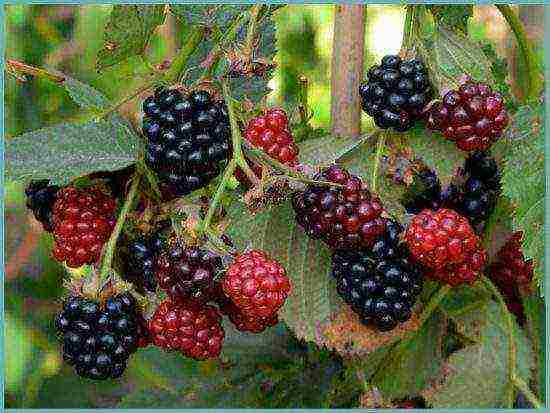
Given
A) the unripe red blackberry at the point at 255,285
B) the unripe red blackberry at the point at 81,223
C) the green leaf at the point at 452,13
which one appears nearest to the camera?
the unripe red blackberry at the point at 255,285

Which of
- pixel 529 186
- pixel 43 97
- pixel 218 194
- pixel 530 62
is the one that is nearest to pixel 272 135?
pixel 218 194

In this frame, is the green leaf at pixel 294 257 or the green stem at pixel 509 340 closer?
the green leaf at pixel 294 257

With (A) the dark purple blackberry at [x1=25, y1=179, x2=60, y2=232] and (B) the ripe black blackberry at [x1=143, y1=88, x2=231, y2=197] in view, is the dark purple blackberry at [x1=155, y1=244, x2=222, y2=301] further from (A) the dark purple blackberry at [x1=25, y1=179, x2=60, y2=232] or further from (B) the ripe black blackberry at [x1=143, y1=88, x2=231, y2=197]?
(A) the dark purple blackberry at [x1=25, y1=179, x2=60, y2=232]

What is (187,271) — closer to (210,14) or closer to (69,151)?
(69,151)

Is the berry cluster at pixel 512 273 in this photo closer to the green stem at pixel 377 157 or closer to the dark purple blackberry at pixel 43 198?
the green stem at pixel 377 157

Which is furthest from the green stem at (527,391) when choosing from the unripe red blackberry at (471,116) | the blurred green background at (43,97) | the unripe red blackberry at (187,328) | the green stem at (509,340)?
the blurred green background at (43,97)

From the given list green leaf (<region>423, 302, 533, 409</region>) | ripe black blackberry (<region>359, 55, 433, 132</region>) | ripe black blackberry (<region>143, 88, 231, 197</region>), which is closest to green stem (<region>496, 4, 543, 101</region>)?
ripe black blackberry (<region>359, 55, 433, 132</region>)

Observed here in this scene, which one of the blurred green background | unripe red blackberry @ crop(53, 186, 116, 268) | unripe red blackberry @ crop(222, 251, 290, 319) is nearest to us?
unripe red blackberry @ crop(222, 251, 290, 319)
